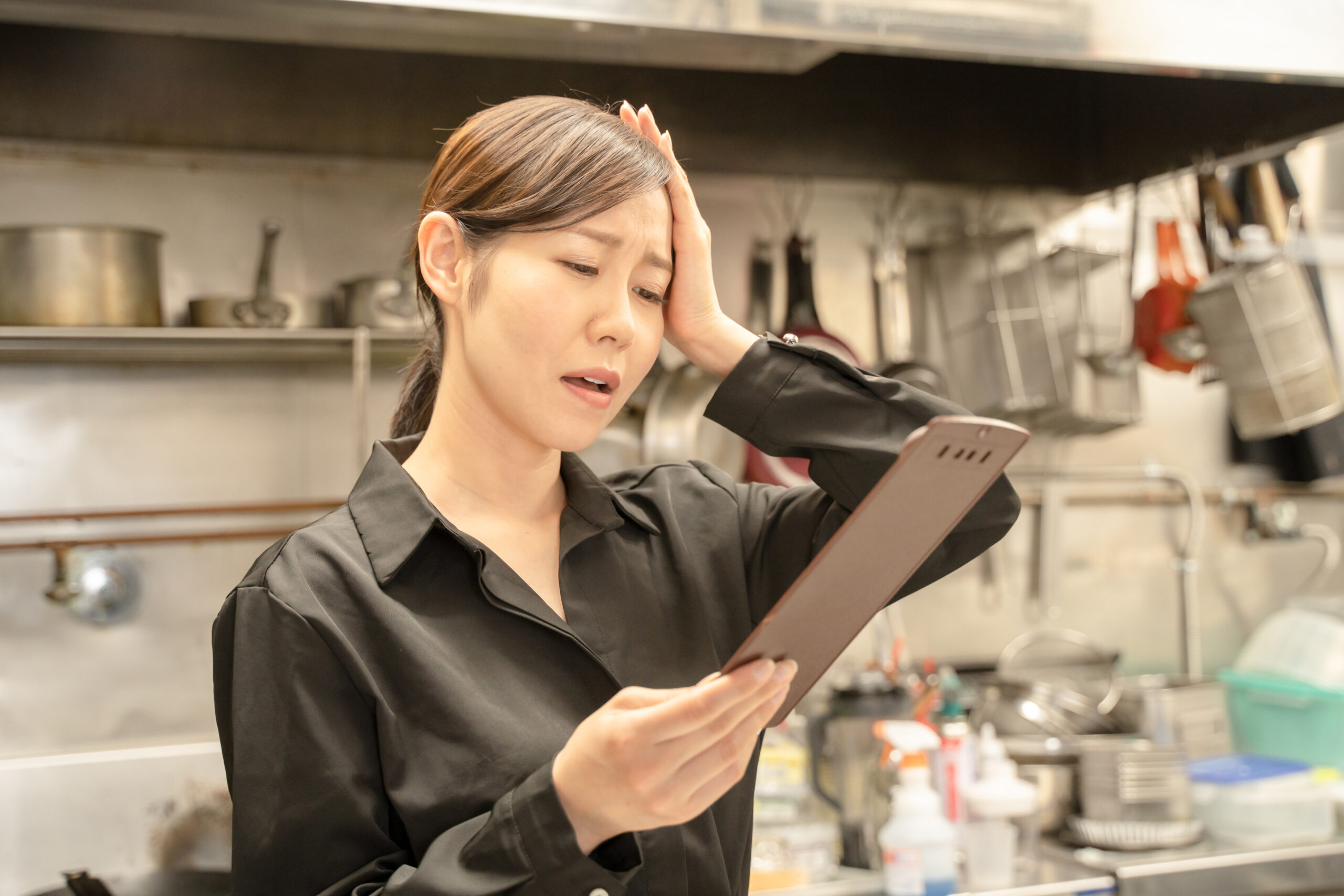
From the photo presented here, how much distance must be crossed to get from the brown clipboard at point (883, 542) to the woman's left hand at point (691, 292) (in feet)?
1.01

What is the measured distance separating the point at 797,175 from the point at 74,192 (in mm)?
1609

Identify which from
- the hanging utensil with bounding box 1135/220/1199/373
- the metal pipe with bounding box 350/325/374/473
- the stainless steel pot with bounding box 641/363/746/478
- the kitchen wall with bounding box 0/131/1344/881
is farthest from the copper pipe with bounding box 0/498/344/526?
the hanging utensil with bounding box 1135/220/1199/373

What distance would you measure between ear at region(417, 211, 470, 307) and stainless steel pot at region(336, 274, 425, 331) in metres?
1.35

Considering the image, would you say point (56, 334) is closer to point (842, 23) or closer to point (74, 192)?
point (74, 192)

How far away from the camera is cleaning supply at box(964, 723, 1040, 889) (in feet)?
6.68

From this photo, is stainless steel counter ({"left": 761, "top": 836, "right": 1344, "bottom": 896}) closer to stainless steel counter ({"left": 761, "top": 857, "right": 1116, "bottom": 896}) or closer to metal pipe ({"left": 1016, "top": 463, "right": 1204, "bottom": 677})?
stainless steel counter ({"left": 761, "top": 857, "right": 1116, "bottom": 896})

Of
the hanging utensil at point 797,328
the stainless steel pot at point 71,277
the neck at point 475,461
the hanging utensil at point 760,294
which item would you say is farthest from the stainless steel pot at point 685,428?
the neck at point 475,461

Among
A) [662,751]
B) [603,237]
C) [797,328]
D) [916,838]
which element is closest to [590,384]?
[603,237]

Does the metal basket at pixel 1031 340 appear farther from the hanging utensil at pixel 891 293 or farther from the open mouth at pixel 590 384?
the open mouth at pixel 590 384

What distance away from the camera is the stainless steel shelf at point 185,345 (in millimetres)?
2145

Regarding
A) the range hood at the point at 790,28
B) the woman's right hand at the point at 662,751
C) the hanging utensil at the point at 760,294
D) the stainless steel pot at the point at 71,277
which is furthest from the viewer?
the hanging utensil at the point at 760,294

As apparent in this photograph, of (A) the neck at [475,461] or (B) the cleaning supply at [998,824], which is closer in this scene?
(A) the neck at [475,461]

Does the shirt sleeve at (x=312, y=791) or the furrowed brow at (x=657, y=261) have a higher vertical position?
the furrowed brow at (x=657, y=261)

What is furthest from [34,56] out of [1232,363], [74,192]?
[1232,363]
